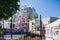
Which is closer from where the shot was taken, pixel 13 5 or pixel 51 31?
pixel 51 31

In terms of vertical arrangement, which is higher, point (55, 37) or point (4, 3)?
point (4, 3)

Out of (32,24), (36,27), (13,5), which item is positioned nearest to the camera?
(13,5)

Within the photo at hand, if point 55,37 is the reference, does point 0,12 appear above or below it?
above

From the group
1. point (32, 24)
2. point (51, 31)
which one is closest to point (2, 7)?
point (51, 31)

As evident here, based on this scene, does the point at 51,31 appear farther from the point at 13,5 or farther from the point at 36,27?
the point at 36,27

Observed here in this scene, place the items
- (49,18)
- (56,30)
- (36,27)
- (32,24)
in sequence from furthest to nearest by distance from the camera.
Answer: (32,24) < (36,27) < (49,18) < (56,30)

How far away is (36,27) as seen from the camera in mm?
72625

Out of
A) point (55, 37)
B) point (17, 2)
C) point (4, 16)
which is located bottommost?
point (55, 37)

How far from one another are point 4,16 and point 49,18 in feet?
136

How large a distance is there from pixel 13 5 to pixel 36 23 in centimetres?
4955

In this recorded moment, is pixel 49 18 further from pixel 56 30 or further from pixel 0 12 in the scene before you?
pixel 56 30

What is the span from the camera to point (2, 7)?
2198 centimetres

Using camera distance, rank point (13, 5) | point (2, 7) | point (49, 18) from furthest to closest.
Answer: point (49, 18) < point (13, 5) < point (2, 7)

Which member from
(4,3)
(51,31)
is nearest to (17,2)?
(4,3)
